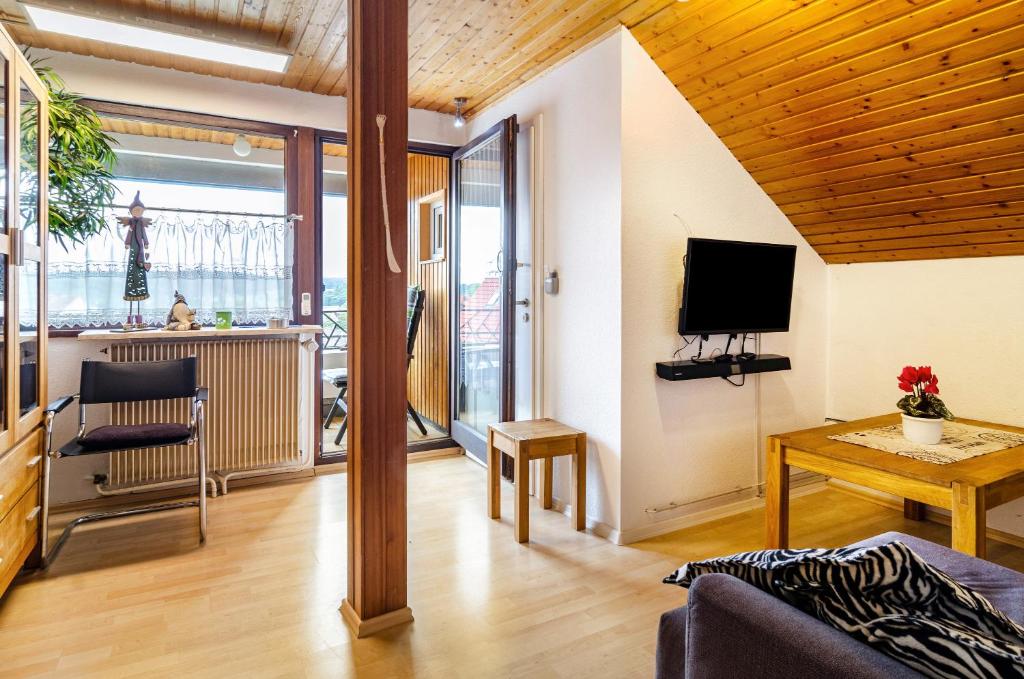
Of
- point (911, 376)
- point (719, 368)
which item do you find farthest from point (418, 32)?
point (911, 376)

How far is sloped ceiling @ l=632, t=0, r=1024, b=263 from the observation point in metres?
2.18

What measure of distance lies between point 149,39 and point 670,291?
2.90 m

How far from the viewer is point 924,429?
2.44 m

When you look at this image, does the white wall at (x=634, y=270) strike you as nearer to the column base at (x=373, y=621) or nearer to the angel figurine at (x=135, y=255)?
the column base at (x=373, y=621)

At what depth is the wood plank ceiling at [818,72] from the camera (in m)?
2.23

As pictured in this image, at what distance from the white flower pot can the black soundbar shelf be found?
85cm

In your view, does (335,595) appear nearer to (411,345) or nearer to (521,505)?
(521,505)

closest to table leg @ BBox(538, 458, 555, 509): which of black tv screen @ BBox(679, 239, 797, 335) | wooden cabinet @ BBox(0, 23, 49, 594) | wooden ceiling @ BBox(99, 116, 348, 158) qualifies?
black tv screen @ BBox(679, 239, 797, 335)

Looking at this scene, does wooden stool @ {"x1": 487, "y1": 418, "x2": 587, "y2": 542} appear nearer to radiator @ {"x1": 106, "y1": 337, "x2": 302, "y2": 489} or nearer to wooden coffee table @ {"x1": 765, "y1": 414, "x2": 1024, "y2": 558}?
wooden coffee table @ {"x1": 765, "y1": 414, "x2": 1024, "y2": 558}

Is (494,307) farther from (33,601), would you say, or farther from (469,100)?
(33,601)

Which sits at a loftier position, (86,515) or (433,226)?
(433,226)

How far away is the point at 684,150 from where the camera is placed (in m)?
3.09

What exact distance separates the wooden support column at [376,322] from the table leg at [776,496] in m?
1.60

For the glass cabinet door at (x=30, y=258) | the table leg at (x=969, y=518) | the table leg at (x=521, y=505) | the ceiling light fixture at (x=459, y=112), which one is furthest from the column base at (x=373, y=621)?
the ceiling light fixture at (x=459, y=112)
